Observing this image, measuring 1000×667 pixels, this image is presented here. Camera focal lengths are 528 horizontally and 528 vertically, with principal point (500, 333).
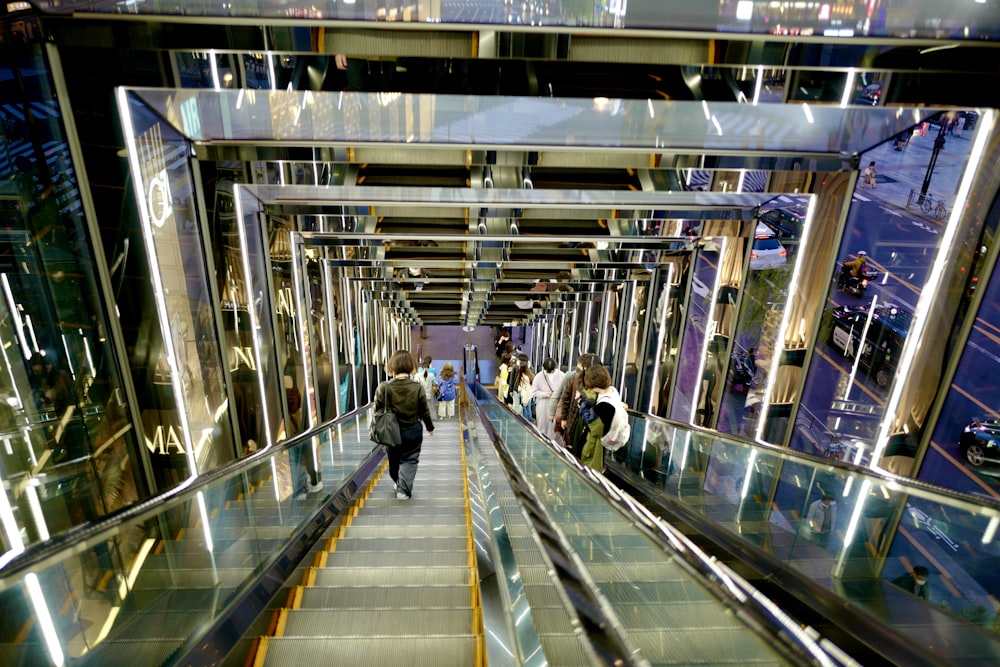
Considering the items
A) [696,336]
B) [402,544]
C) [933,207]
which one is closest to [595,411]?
[402,544]

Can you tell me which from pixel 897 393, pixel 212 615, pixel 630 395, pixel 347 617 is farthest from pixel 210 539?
pixel 630 395

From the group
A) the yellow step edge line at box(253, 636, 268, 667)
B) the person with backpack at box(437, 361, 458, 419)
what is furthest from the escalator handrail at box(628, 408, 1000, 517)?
the person with backpack at box(437, 361, 458, 419)

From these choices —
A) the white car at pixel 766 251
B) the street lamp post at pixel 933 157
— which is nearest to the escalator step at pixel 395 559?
the street lamp post at pixel 933 157

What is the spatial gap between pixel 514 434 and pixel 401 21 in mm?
5045

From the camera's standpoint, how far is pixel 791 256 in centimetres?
639

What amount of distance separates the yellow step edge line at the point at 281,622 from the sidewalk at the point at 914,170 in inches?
227

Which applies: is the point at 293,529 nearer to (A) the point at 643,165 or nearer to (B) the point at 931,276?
(A) the point at 643,165

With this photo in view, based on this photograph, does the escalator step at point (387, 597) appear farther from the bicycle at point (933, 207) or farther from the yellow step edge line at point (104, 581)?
the bicycle at point (933, 207)

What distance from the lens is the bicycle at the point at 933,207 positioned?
14.5ft

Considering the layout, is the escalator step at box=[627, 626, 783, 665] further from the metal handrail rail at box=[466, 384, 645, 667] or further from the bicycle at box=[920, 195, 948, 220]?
the bicycle at box=[920, 195, 948, 220]

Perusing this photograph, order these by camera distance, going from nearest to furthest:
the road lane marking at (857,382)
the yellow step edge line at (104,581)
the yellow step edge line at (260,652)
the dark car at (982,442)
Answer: the yellow step edge line at (104,581)
the yellow step edge line at (260,652)
the dark car at (982,442)
the road lane marking at (857,382)

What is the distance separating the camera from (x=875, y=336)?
5.20 metres

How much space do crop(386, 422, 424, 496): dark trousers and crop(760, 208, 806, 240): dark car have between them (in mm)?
4924

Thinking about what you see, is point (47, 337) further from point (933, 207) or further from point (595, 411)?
point (933, 207)
